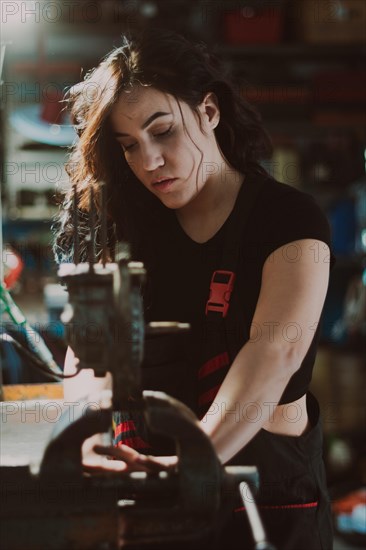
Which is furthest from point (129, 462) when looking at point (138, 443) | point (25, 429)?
point (138, 443)

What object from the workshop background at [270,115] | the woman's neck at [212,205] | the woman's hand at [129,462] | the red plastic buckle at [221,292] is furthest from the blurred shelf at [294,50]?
the woman's hand at [129,462]

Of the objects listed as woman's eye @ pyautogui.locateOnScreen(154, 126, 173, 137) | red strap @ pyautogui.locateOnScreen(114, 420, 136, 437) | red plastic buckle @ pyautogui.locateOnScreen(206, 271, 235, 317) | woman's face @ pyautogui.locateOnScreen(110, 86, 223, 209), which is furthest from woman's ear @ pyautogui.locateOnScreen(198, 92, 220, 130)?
red strap @ pyautogui.locateOnScreen(114, 420, 136, 437)

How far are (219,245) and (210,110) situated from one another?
0.28 meters

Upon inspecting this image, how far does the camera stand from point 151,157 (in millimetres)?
1255

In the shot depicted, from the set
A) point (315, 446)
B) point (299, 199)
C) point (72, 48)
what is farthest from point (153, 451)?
point (72, 48)

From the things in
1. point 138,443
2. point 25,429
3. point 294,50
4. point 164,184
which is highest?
point 294,50

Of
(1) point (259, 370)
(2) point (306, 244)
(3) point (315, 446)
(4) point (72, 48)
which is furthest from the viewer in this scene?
(4) point (72, 48)

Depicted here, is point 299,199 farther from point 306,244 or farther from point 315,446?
point 315,446

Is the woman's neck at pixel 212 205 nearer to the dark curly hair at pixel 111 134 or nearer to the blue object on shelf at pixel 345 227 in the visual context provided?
the dark curly hair at pixel 111 134

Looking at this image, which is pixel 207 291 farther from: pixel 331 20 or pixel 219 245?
pixel 331 20

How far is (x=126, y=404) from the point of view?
814mm

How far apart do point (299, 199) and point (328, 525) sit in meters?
0.58

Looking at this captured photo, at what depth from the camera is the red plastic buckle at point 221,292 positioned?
1236 millimetres

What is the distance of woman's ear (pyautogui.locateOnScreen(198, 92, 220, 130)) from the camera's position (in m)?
1.36
